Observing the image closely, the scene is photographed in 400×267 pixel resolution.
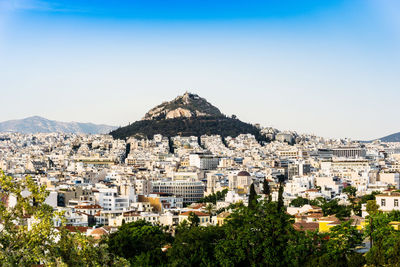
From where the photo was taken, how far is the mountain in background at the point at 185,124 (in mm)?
128625

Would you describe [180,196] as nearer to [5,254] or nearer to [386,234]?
[386,234]

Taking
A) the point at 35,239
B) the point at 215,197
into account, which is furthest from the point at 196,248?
the point at 215,197

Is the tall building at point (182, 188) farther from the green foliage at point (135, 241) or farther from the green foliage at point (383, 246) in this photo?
the green foliage at point (383, 246)

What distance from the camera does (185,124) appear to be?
132 m

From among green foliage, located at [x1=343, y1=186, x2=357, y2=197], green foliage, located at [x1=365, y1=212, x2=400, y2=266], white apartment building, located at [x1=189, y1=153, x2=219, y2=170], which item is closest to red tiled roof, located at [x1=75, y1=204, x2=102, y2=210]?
green foliage, located at [x1=343, y1=186, x2=357, y2=197]

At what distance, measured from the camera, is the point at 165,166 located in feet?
297

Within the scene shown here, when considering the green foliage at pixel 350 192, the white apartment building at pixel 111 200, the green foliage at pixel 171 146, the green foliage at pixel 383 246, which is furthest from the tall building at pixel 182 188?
the green foliage at pixel 383 246

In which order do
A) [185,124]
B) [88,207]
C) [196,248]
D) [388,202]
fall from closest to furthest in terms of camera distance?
[196,248]
[388,202]
[88,207]
[185,124]

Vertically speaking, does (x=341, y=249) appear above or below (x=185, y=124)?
below

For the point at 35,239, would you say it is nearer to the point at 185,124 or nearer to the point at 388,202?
the point at 388,202

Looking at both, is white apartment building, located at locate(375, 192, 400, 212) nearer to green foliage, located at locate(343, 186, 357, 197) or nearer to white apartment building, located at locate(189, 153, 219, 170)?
green foliage, located at locate(343, 186, 357, 197)

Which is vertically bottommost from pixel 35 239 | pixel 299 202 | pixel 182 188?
pixel 299 202

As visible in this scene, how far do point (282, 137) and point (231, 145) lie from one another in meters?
12.5

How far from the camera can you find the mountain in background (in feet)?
422
